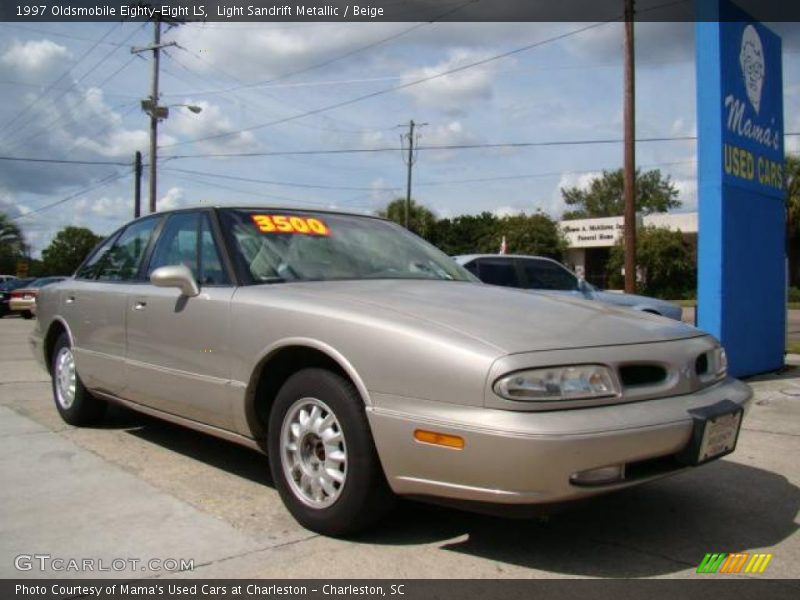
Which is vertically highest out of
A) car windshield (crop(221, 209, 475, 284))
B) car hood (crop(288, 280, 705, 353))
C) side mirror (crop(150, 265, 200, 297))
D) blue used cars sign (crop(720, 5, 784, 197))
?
blue used cars sign (crop(720, 5, 784, 197))

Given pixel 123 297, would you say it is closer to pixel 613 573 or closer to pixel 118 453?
pixel 118 453

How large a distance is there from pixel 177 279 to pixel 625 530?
2562mm

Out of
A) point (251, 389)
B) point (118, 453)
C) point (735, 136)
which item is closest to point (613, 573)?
point (251, 389)

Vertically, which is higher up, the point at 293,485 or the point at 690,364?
the point at 690,364

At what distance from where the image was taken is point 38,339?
602 cm

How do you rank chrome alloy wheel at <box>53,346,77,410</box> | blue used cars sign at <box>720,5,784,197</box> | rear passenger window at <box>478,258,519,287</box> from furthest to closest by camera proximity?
rear passenger window at <box>478,258,519,287</box> < blue used cars sign at <box>720,5,784,197</box> < chrome alloy wheel at <box>53,346,77,410</box>

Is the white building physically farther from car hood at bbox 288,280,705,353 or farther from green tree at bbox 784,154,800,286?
car hood at bbox 288,280,705,353

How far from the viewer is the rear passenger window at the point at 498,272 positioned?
32.5ft

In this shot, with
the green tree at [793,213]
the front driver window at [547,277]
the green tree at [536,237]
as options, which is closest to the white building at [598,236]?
the green tree at [536,237]

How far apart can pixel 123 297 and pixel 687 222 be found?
146ft

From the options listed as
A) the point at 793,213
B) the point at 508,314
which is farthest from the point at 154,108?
the point at 793,213

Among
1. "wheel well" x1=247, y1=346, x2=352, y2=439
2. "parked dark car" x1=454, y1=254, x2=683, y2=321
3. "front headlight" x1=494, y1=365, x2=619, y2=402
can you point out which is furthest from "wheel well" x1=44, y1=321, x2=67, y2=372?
"parked dark car" x1=454, y1=254, x2=683, y2=321

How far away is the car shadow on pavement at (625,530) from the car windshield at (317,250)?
4.28 ft

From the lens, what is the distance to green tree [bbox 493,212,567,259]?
4762 centimetres
